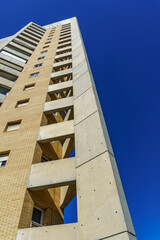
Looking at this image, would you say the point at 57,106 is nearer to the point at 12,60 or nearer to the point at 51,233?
the point at 51,233

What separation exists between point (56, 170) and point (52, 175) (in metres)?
0.25

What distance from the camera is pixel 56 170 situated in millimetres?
6711

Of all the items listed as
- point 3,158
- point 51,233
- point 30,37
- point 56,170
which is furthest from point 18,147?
point 30,37

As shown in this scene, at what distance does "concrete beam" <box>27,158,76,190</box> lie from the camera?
6.27m

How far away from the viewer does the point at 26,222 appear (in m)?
5.54

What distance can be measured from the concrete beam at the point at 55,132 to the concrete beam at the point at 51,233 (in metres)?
4.09

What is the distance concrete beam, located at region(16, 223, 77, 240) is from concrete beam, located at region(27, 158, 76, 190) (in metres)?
1.49

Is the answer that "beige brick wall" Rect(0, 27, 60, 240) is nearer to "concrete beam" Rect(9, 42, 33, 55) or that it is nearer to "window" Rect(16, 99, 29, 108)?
"window" Rect(16, 99, 29, 108)

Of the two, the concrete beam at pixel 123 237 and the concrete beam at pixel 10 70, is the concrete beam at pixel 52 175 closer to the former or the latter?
the concrete beam at pixel 123 237

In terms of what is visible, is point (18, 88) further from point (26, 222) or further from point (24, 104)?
point (26, 222)

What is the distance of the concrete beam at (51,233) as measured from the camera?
4715 millimetres

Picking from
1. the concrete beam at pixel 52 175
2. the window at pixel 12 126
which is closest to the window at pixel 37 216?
the concrete beam at pixel 52 175

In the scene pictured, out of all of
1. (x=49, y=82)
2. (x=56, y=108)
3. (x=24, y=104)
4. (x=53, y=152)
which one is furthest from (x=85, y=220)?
(x=49, y=82)

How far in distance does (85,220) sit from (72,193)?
347cm
